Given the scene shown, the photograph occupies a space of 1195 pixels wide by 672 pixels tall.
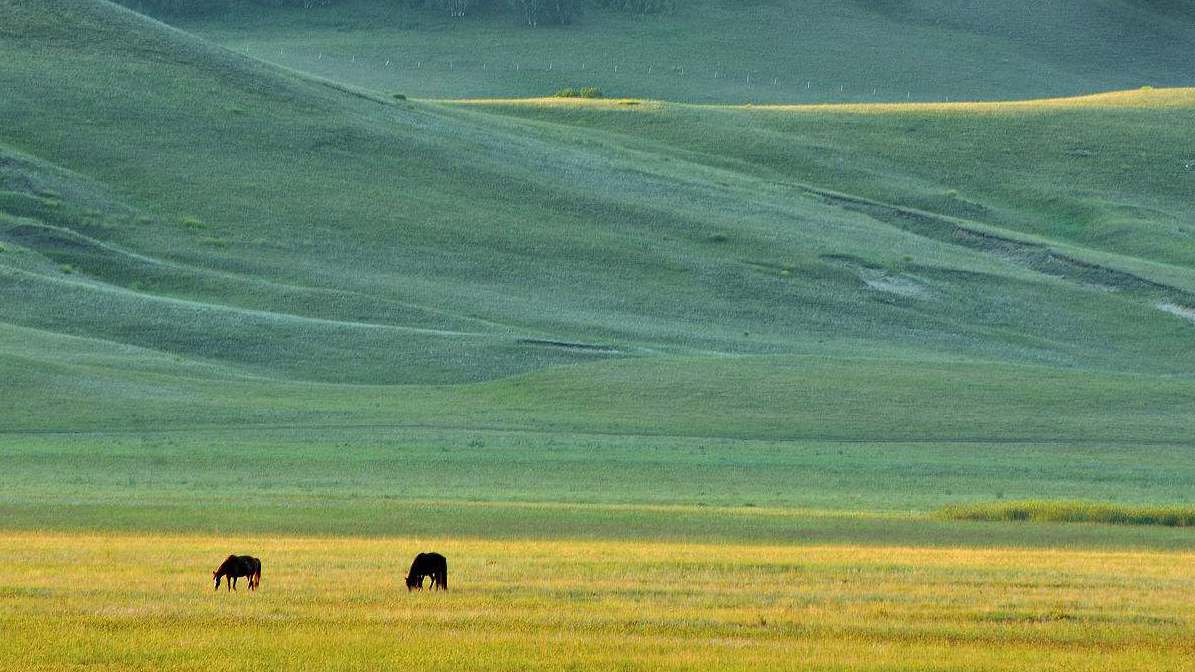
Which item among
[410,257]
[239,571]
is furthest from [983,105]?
[239,571]

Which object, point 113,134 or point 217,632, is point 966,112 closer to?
point 113,134

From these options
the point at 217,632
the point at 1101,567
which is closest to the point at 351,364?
the point at 1101,567

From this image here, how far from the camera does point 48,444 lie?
131 feet

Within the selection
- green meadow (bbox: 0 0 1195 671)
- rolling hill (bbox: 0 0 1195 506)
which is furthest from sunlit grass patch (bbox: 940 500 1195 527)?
rolling hill (bbox: 0 0 1195 506)

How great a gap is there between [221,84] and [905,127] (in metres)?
40.9

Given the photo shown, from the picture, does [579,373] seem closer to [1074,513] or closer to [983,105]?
[1074,513]

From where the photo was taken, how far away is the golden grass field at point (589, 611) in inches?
583

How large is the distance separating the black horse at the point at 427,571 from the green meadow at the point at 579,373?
0.20 m

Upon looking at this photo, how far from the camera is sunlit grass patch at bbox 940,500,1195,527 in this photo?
2956cm

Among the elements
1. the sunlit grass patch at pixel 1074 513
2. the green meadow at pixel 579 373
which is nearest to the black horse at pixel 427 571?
the green meadow at pixel 579 373

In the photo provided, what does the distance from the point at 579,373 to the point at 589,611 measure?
36065mm

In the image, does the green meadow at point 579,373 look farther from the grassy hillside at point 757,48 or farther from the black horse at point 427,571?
the grassy hillside at point 757,48

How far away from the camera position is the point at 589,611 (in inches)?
673

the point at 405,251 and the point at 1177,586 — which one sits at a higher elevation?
the point at 1177,586
